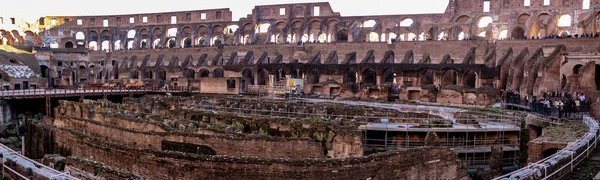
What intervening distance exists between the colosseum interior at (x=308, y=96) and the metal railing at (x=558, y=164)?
1.8 inches

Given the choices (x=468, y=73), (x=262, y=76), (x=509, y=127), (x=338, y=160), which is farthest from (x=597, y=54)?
(x=262, y=76)

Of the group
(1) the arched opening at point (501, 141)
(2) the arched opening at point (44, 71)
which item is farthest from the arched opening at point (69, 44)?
(1) the arched opening at point (501, 141)

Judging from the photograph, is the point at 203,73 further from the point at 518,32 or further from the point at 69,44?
the point at 518,32

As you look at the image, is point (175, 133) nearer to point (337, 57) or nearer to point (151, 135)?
point (151, 135)

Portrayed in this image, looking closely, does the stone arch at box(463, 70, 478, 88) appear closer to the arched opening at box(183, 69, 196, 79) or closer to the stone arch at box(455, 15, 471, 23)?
the stone arch at box(455, 15, 471, 23)

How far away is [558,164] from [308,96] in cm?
2992

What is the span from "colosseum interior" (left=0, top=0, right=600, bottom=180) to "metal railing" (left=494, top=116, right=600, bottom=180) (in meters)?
0.05

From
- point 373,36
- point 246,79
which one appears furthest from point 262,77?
point 373,36

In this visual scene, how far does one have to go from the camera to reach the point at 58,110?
94.0ft

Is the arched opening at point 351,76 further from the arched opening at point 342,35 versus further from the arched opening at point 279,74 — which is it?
the arched opening at point 342,35

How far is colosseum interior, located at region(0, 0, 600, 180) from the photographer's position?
427 inches

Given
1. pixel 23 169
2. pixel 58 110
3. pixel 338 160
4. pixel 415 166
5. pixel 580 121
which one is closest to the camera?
pixel 23 169

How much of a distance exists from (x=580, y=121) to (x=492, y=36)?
107ft

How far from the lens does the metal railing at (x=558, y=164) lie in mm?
8172
